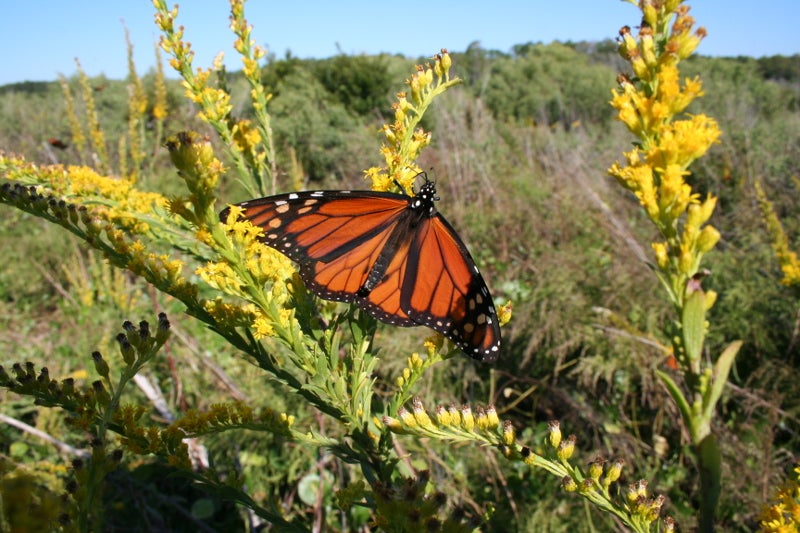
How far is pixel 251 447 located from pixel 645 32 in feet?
13.0

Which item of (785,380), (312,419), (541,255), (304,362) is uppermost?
(304,362)

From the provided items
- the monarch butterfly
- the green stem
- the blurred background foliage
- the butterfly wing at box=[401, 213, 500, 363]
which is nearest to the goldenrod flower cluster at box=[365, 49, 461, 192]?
the monarch butterfly

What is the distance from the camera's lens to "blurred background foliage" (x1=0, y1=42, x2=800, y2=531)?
358cm

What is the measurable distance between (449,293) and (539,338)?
291 cm

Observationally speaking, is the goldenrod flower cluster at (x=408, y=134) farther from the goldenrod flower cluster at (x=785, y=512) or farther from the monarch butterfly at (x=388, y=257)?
the goldenrod flower cluster at (x=785, y=512)

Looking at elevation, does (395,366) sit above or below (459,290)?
below

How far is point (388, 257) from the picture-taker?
201 centimetres

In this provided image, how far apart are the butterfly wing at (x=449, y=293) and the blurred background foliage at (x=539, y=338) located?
1.95 ft

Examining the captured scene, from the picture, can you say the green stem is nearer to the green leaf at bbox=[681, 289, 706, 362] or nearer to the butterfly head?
the green leaf at bbox=[681, 289, 706, 362]

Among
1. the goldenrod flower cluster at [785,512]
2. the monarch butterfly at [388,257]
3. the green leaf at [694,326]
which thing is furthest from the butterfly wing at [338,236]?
the goldenrod flower cluster at [785,512]

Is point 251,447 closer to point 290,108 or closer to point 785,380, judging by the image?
point 785,380

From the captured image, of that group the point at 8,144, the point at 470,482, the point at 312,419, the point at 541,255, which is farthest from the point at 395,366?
the point at 8,144

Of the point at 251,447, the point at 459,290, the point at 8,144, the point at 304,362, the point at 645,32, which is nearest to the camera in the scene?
the point at 645,32

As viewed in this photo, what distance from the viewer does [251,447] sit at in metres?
4.05
